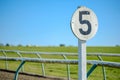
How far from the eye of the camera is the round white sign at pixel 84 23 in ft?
14.5

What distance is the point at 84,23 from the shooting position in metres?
4.46

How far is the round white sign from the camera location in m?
4.41

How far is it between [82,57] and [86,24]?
45 cm

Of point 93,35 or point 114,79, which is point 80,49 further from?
point 114,79

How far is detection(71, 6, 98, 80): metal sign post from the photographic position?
439 centimetres

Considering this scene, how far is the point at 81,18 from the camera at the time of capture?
4.48m

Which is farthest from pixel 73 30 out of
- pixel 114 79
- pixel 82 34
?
pixel 114 79

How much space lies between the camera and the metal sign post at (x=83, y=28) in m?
4.39

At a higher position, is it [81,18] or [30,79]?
[81,18]

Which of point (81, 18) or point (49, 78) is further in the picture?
point (49, 78)

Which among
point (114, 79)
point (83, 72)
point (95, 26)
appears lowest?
point (114, 79)

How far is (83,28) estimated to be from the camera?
4445 millimetres

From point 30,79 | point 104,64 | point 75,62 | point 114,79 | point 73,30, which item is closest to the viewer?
point 73,30

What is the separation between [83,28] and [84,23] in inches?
2.8
